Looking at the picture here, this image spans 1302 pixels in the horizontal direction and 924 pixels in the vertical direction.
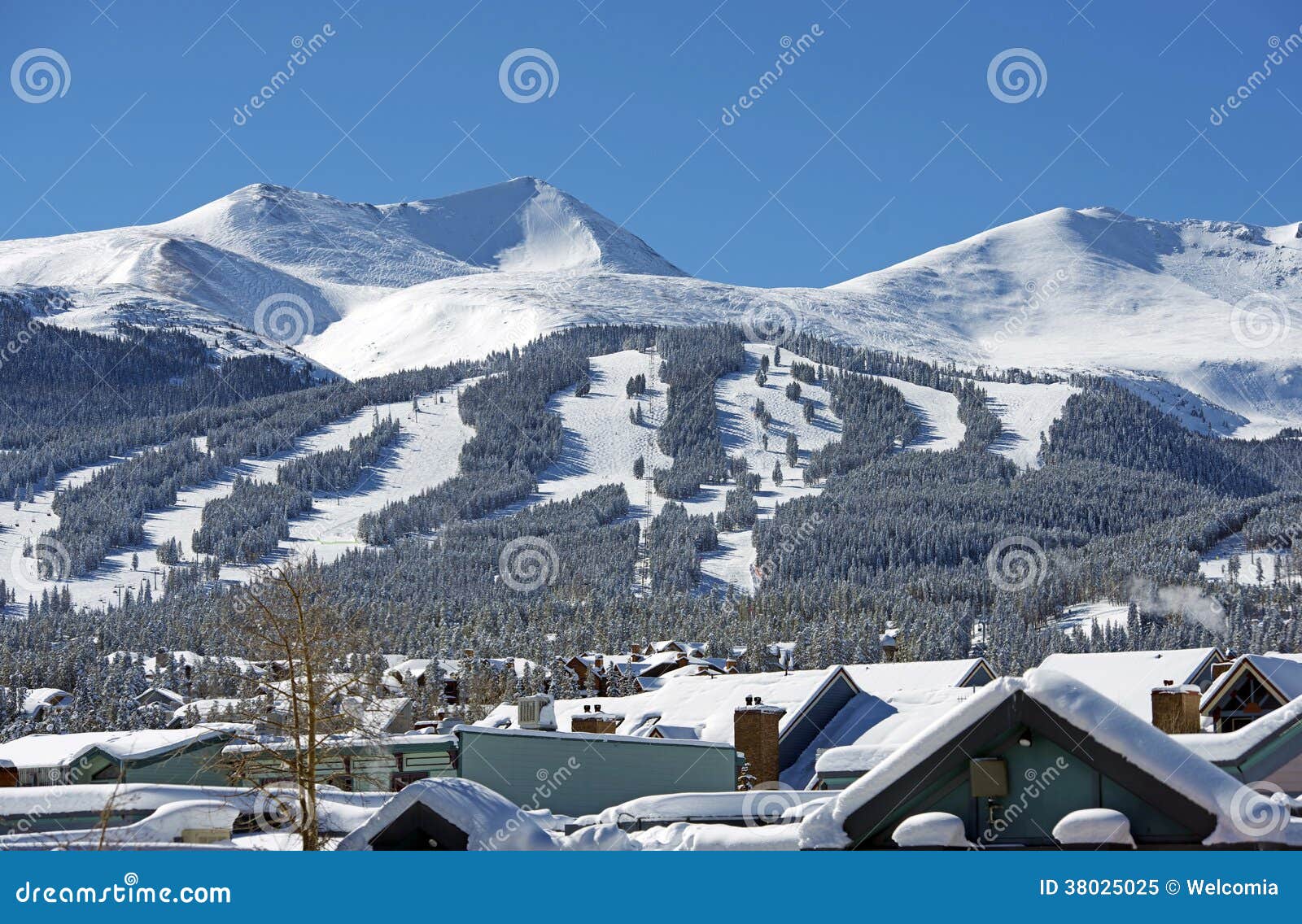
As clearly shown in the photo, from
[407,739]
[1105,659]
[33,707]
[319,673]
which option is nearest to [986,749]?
[319,673]

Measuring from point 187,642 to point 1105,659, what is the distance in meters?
137

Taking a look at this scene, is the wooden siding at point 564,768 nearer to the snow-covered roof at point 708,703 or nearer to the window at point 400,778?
the window at point 400,778

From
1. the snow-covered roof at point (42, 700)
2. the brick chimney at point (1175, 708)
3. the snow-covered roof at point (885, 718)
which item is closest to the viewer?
the brick chimney at point (1175, 708)

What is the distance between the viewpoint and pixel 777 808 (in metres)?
19.2

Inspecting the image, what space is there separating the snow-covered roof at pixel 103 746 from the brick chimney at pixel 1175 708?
737 inches

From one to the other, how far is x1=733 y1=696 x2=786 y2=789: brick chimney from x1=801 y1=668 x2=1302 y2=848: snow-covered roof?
73.3ft

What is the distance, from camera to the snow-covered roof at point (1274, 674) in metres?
33.8

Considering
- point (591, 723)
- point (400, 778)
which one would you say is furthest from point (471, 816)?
point (400, 778)

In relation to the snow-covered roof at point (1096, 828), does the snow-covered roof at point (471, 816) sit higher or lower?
higher

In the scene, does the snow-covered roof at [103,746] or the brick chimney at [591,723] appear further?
the snow-covered roof at [103,746]

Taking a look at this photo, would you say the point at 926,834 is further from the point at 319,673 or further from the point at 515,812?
the point at 319,673

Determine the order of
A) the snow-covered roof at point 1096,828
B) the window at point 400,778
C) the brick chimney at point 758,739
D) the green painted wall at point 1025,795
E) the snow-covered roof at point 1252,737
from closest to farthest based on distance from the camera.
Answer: the snow-covered roof at point 1096,828, the green painted wall at point 1025,795, the snow-covered roof at point 1252,737, the brick chimney at point 758,739, the window at point 400,778

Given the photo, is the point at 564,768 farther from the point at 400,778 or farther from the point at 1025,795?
the point at 1025,795

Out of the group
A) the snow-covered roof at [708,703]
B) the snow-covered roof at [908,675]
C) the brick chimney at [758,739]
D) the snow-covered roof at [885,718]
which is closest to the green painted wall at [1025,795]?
the brick chimney at [758,739]
